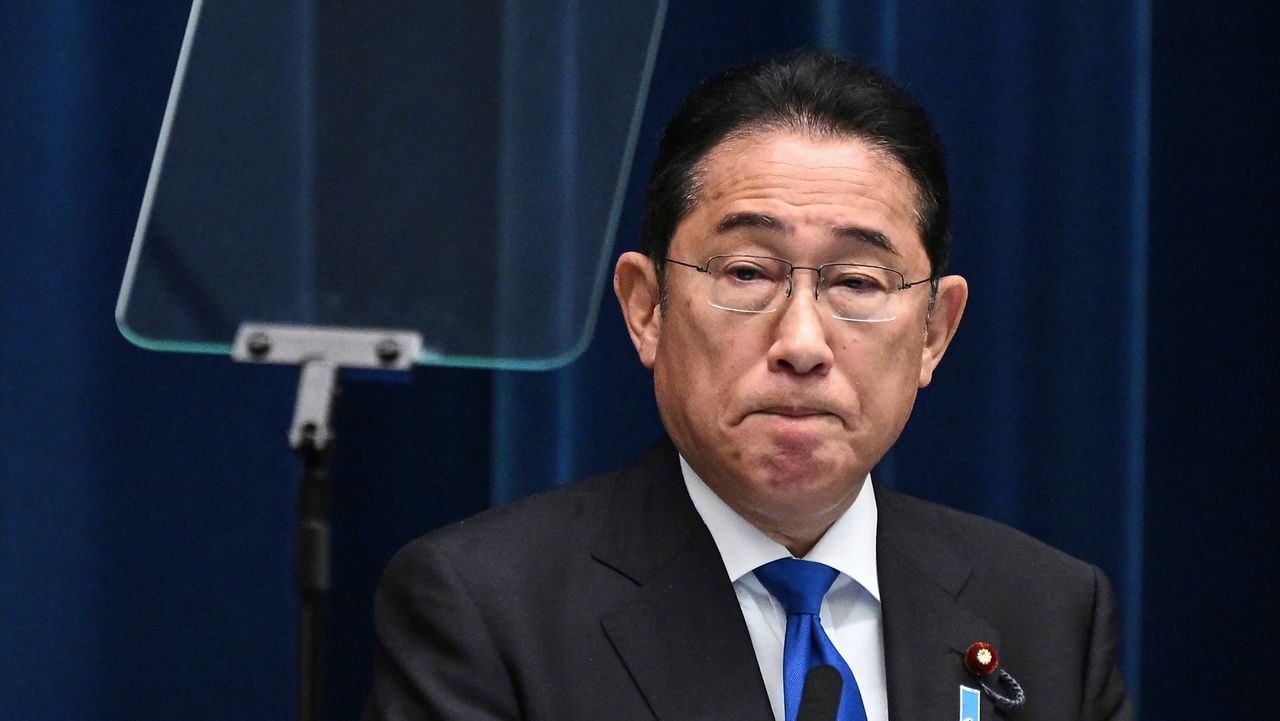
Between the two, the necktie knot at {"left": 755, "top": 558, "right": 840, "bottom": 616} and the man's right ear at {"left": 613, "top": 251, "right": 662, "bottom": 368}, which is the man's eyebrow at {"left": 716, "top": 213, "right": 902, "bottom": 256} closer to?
the man's right ear at {"left": 613, "top": 251, "right": 662, "bottom": 368}

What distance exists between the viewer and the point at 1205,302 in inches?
85.0

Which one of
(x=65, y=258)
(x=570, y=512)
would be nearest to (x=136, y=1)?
(x=65, y=258)

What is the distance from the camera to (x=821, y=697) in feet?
3.36

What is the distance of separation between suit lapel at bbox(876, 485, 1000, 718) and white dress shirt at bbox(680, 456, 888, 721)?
2 centimetres

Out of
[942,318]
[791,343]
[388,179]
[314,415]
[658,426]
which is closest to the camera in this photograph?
[314,415]

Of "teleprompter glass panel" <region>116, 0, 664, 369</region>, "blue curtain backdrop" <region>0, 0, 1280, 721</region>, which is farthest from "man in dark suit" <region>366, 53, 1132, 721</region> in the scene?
"blue curtain backdrop" <region>0, 0, 1280, 721</region>

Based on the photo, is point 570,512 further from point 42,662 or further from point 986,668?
point 42,662

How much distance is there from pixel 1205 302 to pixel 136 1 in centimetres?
156

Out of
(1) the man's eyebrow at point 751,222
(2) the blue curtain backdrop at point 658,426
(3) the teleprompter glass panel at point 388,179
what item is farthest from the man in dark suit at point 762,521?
(2) the blue curtain backdrop at point 658,426

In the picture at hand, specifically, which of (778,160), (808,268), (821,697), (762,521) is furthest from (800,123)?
(821,697)

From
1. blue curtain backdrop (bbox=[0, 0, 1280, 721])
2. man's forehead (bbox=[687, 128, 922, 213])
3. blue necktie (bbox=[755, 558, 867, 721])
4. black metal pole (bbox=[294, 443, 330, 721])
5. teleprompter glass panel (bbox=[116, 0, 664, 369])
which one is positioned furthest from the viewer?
blue curtain backdrop (bbox=[0, 0, 1280, 721])

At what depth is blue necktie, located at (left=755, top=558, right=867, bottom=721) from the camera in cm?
135

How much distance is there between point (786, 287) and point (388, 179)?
0.45m

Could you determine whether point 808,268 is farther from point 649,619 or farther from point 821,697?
point 821,697
